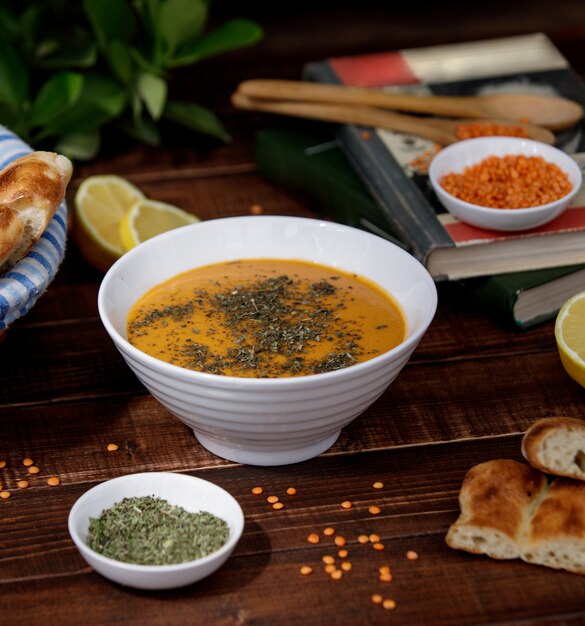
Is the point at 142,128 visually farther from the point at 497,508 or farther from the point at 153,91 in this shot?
the point at 497,508

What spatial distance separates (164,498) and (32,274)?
422mm

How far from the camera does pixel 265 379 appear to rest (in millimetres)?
1529

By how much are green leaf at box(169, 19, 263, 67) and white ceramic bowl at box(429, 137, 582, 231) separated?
0.65 metres

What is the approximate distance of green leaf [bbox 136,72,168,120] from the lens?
2.62 meters

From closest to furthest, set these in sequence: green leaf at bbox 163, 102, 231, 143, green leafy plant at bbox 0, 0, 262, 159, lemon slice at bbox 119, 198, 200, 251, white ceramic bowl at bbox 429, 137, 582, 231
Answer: white ceramic bowl at bbox 429, 137, 582, 231, lemon slice at bbox 119, 198, 200, 251, green leafy plant at bbox 0, 0, 262, 159, green leaf at bbox 163, 102, 231, 143

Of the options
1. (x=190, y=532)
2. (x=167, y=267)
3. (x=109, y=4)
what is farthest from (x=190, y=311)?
(x=109, y=4)

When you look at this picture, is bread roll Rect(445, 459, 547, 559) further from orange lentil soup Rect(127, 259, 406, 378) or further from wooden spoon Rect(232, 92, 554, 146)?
wooden spoon Rect(232, 92, 554, 146)

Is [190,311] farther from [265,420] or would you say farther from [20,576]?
[20,576]

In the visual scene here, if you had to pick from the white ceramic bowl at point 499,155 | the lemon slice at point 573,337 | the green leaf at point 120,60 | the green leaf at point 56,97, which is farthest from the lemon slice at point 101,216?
the lemon slice at point 573,337

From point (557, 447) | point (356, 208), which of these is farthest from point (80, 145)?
point (557, 447)

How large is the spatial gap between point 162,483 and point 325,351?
0.32m

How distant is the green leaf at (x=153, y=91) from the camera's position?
8.58 ft

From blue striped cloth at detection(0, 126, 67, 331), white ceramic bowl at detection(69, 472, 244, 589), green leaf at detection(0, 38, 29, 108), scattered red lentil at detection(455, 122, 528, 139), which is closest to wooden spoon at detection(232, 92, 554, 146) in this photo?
scattered red lentil at detection(455, 122, 528, 139)

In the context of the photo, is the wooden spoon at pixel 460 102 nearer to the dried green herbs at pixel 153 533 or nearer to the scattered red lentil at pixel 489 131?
the scattered red lentil at pixel 489 131
